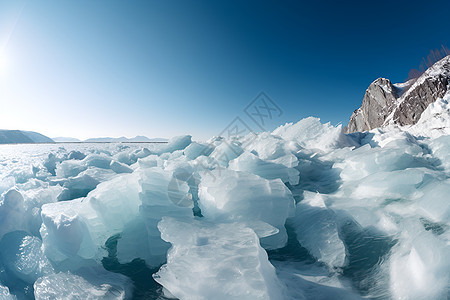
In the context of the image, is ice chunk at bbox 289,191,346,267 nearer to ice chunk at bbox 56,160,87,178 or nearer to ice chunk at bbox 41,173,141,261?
ice chunk at bbox 41,173,141,261

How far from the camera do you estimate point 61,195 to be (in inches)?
156

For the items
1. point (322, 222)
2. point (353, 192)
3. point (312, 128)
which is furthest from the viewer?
point (312, 128)

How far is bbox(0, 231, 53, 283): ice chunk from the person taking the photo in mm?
1939

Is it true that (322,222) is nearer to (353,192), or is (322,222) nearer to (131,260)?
(353,192)

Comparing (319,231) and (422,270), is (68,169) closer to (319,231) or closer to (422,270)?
(319,231)

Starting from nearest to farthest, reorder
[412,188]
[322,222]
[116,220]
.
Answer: [322,222]
[116,220]
[412,188]

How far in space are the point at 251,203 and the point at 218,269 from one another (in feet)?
3.80

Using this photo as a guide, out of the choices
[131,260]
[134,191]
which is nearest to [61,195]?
[134,191]

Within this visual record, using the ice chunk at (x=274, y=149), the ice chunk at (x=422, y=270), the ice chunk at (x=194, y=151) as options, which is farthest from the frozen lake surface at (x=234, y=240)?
the ice chunk at (x=194, y=151)

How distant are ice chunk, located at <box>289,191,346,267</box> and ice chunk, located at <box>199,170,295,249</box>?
0.24 metres

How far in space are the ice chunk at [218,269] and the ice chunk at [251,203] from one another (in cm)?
61

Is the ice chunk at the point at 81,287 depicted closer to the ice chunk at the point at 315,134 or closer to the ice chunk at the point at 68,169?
the ice chunk at the point at 68,169

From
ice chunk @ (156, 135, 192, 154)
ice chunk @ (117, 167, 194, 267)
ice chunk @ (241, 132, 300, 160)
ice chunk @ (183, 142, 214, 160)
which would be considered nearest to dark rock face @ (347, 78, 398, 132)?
ice chunk @ (241, 132, 300, 160)

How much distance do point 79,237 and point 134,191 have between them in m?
0.97
